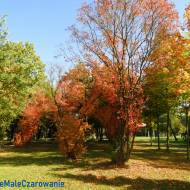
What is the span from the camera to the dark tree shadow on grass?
18969 millimetres

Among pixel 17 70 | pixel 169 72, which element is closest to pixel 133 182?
pixel 169 72

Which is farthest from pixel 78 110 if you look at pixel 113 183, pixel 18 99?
pixel 113 183

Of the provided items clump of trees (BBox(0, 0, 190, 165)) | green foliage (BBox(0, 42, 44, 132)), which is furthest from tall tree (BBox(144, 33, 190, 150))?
green foliage (BBox(0, 42, 44, 132))

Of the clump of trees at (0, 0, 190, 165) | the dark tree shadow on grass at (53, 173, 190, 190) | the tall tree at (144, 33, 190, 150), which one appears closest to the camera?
the dark tree shadow on grass at (53, 173, 190, 190)

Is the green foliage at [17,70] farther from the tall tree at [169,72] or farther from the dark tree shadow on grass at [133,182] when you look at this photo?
the dark tree shadow on grass at [133,182]

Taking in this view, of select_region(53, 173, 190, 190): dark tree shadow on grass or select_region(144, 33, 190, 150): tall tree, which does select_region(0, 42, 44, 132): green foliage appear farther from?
select_region(53, 173, 190, 190): dark tree shadow on grass

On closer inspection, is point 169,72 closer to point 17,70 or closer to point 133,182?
point 133,182

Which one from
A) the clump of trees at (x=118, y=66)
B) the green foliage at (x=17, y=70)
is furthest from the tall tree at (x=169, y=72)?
the green foliage at (x=17, y=70)

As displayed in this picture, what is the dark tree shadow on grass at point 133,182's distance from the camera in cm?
1897

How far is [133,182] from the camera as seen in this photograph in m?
20.4

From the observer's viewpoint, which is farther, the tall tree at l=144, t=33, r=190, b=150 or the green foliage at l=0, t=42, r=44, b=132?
the green foliage at l=0, t=42, r=44, b=132

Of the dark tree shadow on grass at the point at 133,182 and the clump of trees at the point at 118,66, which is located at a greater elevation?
the clump of trees at the point at 118,66

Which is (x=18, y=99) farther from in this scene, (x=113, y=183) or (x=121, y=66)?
(x=113, y=183)

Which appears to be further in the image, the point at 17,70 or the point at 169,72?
the point at 17,70
